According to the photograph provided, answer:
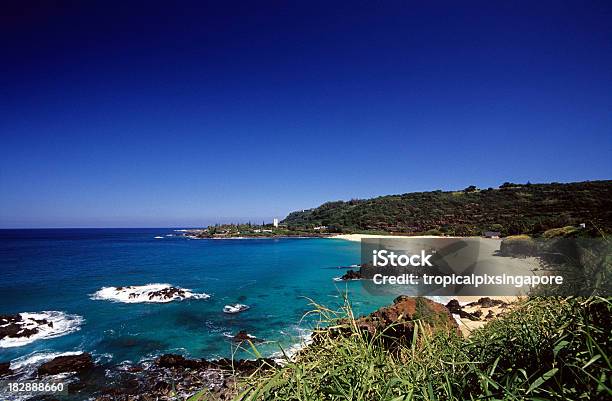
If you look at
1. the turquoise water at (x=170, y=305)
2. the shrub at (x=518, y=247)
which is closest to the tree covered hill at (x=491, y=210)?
the shrub at (x=518, y=247)

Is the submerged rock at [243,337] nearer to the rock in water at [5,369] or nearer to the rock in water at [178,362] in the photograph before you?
the rock in water at [178,362]

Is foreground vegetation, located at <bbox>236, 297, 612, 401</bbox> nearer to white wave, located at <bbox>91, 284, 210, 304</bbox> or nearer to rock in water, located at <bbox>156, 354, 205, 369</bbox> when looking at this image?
rock in water, located at <bbox>156, 354, 205, 369</bbox>

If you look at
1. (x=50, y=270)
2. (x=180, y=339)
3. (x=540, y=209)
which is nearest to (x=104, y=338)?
(x=180, y=339)

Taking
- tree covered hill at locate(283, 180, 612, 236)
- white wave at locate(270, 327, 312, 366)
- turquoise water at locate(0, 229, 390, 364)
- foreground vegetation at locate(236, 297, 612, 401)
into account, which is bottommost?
turquoise water at locate(0, 229, 390, 364)

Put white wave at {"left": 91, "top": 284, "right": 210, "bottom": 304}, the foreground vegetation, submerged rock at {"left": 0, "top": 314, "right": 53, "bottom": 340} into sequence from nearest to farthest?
the foreground vegetation → submerged rock at {"left": 0, "top": 314, "right": 53, "bottom": 340} → white wave at {"left": 91, "top": 284, "right": 210, "bottom": 304}

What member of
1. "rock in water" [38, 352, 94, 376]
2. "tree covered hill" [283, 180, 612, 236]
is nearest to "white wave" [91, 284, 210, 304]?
"rock in water" [38, 352, 94, 376]

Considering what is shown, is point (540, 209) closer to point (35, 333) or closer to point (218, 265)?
point (218, 265)

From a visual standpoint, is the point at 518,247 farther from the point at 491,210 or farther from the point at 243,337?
the point at 491,210
